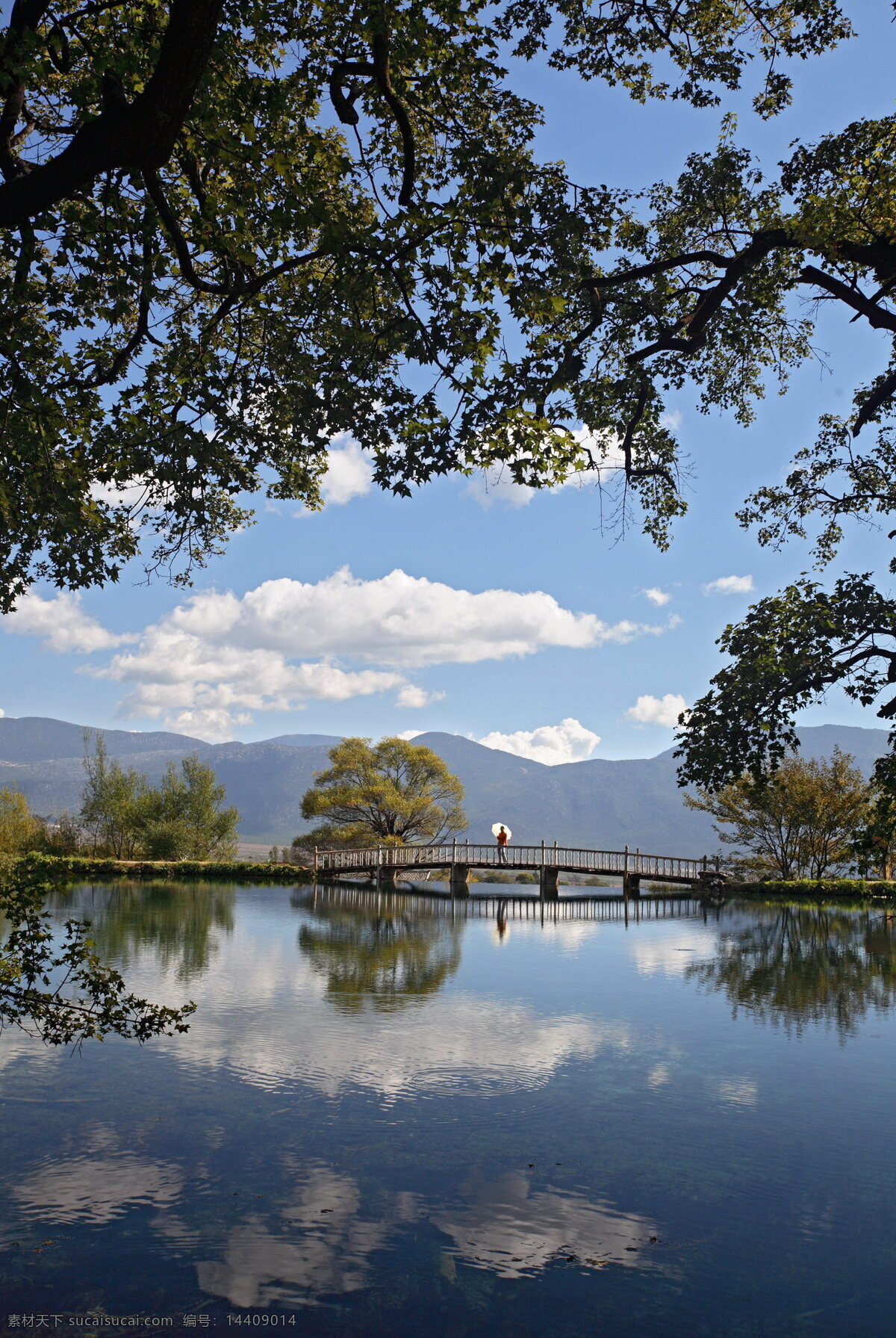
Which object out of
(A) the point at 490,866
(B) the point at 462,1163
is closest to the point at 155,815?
(A) the point at 490,866

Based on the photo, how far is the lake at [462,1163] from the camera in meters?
4.54

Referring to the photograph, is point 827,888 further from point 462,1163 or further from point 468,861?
point 462,1163

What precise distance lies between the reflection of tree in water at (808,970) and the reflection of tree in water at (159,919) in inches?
357

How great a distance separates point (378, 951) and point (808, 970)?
832 centimetres

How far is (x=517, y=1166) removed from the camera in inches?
248

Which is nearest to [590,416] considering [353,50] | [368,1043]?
[353,50]

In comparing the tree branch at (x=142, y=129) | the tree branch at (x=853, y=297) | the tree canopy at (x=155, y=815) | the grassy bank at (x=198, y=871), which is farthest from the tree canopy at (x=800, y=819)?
the tree branch at (x=142, y=129)

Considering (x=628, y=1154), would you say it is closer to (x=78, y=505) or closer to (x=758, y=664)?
(x=758, y=664)

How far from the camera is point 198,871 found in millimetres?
36688

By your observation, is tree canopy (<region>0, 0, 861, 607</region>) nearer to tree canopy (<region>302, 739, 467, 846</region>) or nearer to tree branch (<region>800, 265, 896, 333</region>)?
tree branch (<region>800, 265, 896, 333</region>)

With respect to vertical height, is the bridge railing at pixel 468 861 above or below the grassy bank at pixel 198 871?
above

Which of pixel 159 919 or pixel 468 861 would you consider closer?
pixel 159 919

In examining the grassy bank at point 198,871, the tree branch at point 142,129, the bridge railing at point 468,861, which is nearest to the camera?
the tree branch at point 142,129

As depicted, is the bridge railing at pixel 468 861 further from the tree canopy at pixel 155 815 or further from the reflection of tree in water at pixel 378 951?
the tree canopy at pixel 155 815
